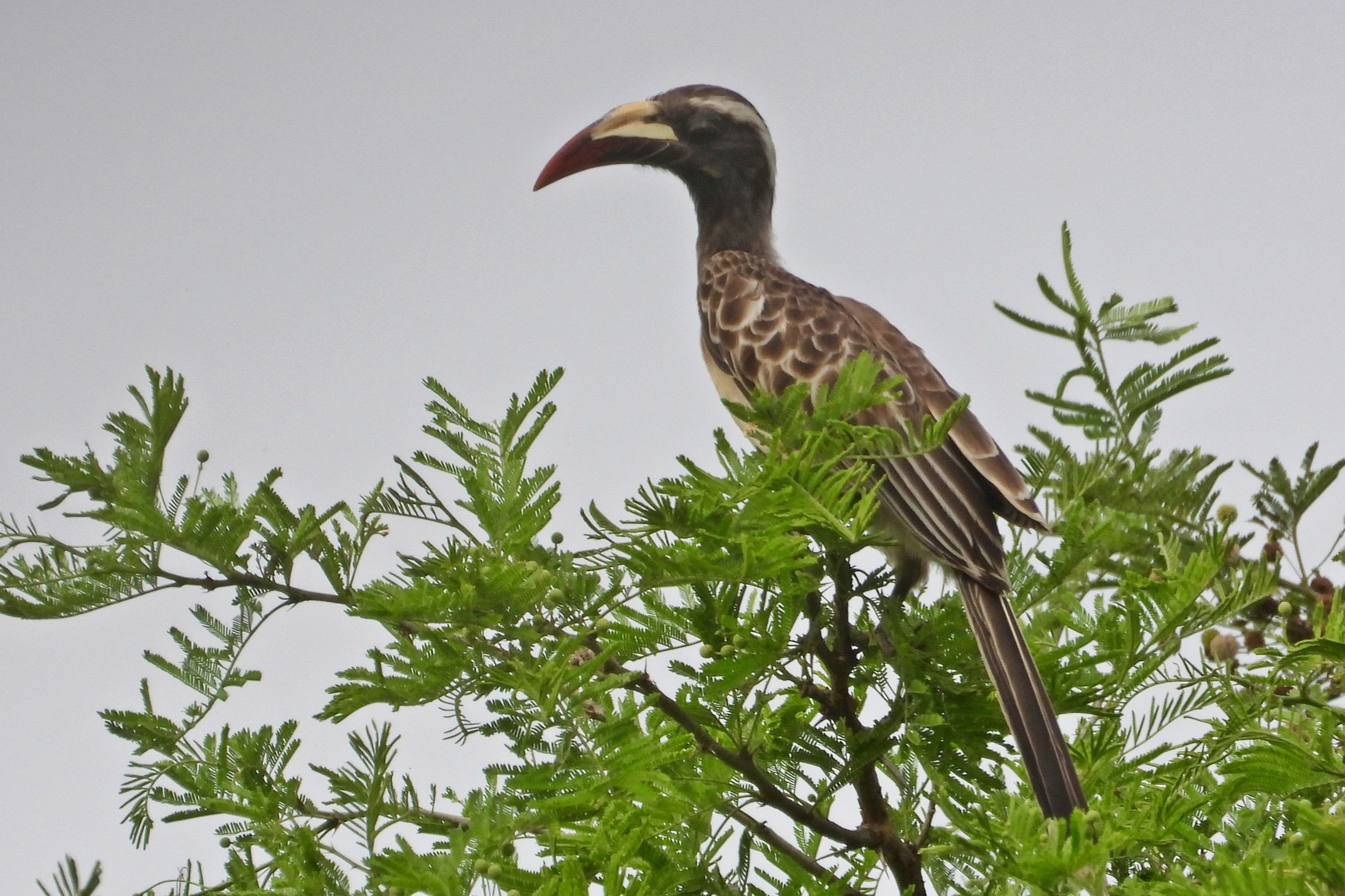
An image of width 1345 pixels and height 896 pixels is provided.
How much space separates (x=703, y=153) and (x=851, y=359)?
6.61ft

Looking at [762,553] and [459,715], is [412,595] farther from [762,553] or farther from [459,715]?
[762,553]

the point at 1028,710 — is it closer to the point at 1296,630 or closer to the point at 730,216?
the point at 1296,630

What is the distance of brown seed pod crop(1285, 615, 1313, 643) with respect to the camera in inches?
131

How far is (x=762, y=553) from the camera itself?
8.00 ft

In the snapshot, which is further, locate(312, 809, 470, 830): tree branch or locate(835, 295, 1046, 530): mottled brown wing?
locate(835, 295, 1046, 530): mottled brown wing

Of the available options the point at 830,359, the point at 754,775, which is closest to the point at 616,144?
the point at 830,359

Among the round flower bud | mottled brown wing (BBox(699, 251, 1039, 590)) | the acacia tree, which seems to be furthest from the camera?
mottled brown wing (BBox(699, 251, 1039, 590))

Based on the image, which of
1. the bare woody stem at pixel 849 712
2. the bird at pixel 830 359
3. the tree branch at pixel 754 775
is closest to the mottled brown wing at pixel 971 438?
the bird at pixel 830 359

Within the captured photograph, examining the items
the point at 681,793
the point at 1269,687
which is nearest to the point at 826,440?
the point at 681,793

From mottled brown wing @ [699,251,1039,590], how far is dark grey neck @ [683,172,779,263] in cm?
29

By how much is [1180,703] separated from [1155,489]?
855mm

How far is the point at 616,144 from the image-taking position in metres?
6.66

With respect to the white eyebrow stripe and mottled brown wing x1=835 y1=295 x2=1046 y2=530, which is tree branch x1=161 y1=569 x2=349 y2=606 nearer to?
mottled brown wing x1=835 y1=295 x2=1046 y2=530

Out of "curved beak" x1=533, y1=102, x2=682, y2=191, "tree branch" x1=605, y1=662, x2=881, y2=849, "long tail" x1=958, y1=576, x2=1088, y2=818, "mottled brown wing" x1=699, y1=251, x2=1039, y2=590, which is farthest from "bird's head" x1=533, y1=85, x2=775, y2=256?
"tree branch" x1=605, y1=662, x2=881, y2=849
